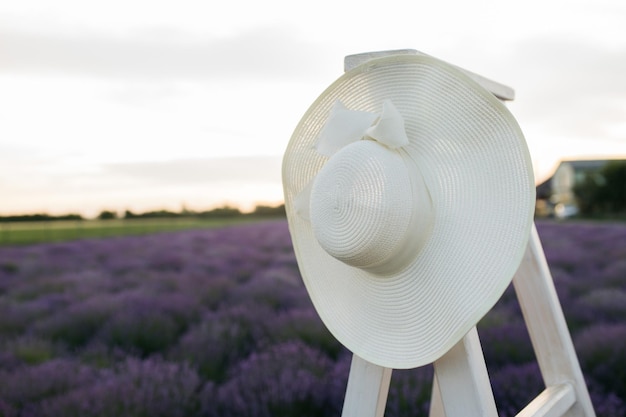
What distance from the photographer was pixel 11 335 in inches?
154

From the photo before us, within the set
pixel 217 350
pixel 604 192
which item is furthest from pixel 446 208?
pixel 604 192

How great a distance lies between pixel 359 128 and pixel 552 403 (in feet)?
3.53

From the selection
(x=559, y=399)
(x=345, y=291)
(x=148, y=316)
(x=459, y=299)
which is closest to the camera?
(x=459, y=299)

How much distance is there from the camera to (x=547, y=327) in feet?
6.62

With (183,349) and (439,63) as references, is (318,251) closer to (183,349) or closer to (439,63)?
(439,63)

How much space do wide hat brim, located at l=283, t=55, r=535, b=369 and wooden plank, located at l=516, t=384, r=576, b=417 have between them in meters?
0.59

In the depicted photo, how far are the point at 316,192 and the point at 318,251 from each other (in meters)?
0.25

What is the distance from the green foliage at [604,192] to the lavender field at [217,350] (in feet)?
83.7

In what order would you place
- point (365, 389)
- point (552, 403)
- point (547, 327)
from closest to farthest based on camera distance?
point (365, 389) → point (552, 403) → point (547, 327)

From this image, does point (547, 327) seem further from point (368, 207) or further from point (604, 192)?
point (604, 192)

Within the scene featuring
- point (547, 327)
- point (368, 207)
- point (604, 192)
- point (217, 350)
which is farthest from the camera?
point (604, 192)

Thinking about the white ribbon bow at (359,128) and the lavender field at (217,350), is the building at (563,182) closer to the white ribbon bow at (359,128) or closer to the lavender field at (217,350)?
the lavender field at (217,350)

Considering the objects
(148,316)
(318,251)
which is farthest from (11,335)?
(318,251)

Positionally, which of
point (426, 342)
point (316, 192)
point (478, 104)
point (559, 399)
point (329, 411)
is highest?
point (478, 104)
